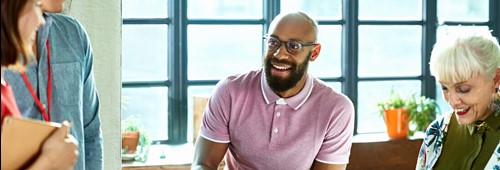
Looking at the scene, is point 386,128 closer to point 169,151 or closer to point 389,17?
point 389,17

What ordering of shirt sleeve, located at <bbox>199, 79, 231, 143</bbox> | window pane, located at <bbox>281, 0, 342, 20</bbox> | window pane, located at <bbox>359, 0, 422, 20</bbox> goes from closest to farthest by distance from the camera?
shirt sleeve, located at <bbox>199, 79, 231, 143</bbox>
window pane, located at <bbox>281, 0, 342, 20</bbox>
window pane, located at <bbox>359, 0, 422, 20</bbox>

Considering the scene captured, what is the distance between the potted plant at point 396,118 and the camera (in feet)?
17.3

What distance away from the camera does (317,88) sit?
3.16 metres

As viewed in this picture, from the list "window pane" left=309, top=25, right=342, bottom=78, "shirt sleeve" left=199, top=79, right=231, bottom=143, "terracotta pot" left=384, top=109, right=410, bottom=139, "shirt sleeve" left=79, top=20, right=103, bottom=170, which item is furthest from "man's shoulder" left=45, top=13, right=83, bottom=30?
"terracotta pot" left=384, top=109, right=410, bottom=139

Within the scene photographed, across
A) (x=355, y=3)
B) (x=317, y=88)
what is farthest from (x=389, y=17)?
(x=317, y=88)

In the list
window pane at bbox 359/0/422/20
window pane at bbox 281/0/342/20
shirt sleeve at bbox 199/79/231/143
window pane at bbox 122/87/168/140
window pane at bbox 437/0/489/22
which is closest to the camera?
shirt sleeve at bbox 199/79/231/143

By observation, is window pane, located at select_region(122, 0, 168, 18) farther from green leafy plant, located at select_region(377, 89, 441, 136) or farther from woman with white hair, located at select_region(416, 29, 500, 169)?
woman with white hair, located at select_region(416, 29, 500, 169)

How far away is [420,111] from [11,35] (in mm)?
4261

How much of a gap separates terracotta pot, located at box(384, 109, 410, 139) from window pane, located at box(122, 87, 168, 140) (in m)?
1.37

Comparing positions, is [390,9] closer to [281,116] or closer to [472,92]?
[281,116]

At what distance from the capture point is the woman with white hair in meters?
2.64

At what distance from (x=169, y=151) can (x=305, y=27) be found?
6.46 feet

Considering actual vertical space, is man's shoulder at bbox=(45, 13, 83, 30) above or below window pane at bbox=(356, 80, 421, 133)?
above

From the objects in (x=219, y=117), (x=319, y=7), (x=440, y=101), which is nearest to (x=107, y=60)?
(x=219, y=117)
